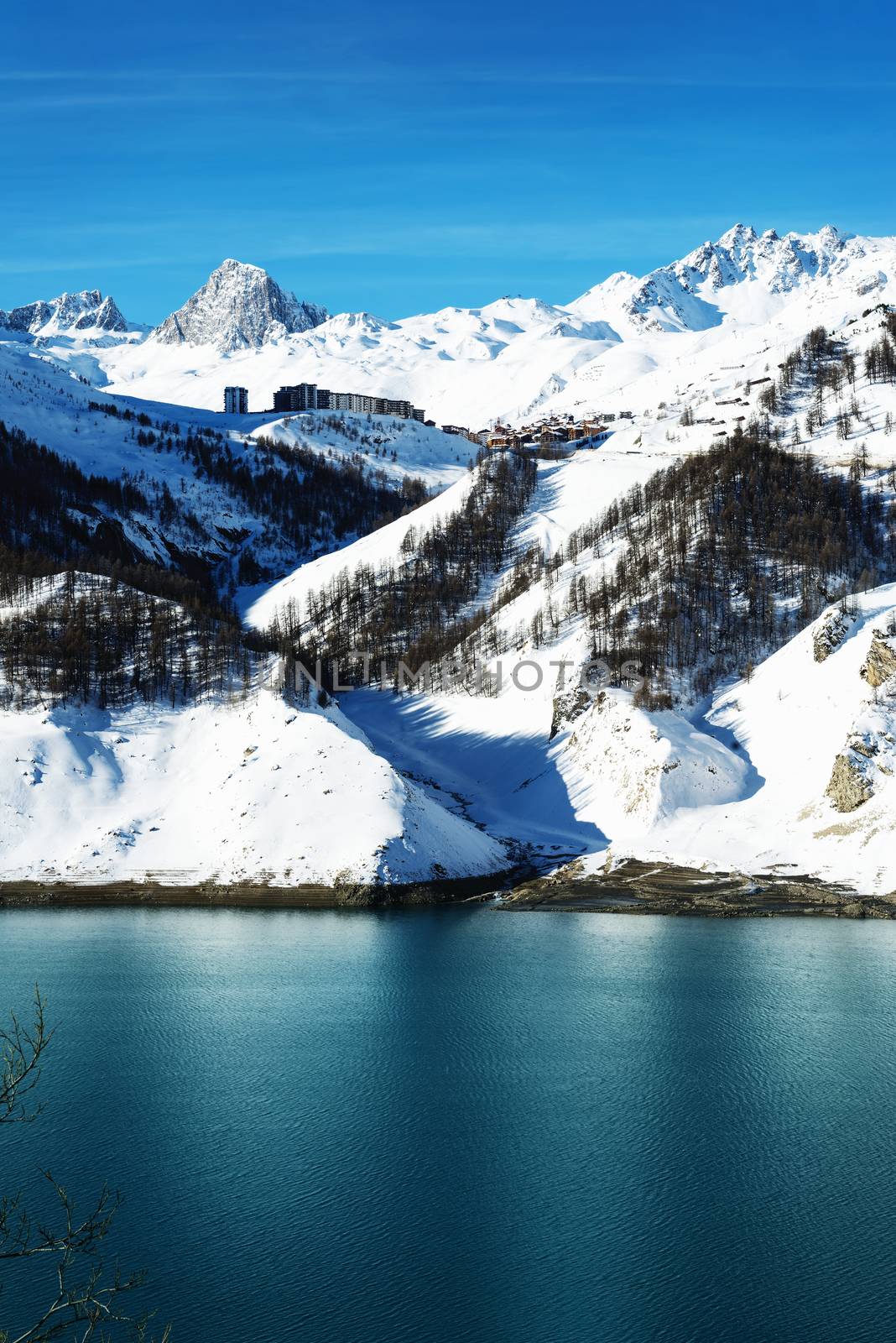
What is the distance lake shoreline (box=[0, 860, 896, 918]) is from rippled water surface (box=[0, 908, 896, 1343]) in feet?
25.3

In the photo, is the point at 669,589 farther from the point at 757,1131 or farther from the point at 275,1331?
the point at 275,1331

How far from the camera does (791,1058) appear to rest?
4534 centimetres

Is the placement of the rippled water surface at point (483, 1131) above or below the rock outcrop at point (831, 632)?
below

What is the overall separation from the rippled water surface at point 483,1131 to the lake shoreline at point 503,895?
7720 mm

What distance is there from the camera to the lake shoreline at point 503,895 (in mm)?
72188

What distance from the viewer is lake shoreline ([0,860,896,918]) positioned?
72188 millimetres

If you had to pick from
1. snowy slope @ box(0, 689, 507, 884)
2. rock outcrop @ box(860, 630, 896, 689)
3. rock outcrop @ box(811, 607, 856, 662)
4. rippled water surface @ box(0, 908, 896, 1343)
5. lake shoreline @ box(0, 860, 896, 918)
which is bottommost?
rippled water surface @ box(0, 908, 896, 1343)

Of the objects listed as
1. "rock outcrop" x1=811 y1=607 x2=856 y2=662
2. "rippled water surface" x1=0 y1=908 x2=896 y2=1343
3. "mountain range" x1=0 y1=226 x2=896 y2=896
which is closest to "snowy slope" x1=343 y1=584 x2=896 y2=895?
"mountain range" x1=0 y1=226 x2=896 y2=896

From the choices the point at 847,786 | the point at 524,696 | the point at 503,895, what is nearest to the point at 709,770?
the point at 847,786

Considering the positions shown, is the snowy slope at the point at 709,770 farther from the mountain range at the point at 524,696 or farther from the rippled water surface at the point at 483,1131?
the rippled water surface at the point at 483,1131

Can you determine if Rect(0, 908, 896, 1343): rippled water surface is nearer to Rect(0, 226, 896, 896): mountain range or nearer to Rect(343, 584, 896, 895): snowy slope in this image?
Rect(0, 226, 896, 896): mountain range

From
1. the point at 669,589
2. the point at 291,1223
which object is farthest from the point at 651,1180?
the point at 669,589

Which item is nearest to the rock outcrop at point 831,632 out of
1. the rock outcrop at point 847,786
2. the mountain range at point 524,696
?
the mountain range at point 524,696

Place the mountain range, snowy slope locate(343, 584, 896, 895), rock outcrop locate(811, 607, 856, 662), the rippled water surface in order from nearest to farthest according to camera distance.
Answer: the rippled water surface, the mountain range, snowy slope locate(343, 584, 896, 895), rock outcrop locate(811, 607, 856, 662)
